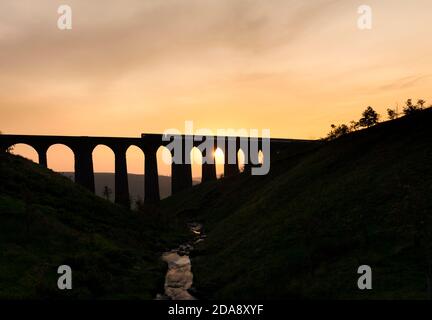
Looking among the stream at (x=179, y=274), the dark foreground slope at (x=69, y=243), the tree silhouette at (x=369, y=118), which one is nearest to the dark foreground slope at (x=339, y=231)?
the stream at (x=179, y=274)

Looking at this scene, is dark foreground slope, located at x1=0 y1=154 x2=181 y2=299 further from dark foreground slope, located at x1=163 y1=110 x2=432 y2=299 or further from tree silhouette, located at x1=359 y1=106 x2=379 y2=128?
tree silhouette, located at x1=359 y1=106 x2=379 y2=128

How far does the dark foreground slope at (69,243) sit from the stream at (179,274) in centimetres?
87

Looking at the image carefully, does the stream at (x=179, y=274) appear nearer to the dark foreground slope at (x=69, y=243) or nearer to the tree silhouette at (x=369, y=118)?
the dark foreground slope at (x=69, y=243)

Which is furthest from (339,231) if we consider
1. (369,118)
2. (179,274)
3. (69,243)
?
(369,118)

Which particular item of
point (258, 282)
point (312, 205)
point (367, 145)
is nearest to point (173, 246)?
point (312, 205)

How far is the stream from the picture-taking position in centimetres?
3216

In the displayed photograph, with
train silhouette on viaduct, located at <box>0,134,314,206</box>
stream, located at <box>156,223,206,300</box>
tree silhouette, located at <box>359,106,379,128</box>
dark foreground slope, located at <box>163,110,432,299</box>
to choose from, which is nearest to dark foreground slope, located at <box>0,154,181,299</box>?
stream, located at <box>156,223,206,300</box>

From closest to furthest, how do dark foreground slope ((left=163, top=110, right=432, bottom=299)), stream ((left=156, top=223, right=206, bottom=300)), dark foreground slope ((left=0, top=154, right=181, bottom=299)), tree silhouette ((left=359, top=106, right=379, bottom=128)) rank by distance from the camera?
dark foreground slope ((left=163, top=110, right=432, bottom=299)), dark foreground slope ((left=0, top=154, right=181, bottom=299)), stream ((left=156, top=223, right=206, bottom=300)), tree silhouette ((left=359, top=106, right=379, bottom=128))

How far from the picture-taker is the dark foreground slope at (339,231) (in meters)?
26.5

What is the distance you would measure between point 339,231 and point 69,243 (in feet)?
78.2

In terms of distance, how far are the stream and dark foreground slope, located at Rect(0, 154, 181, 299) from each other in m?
0.87
